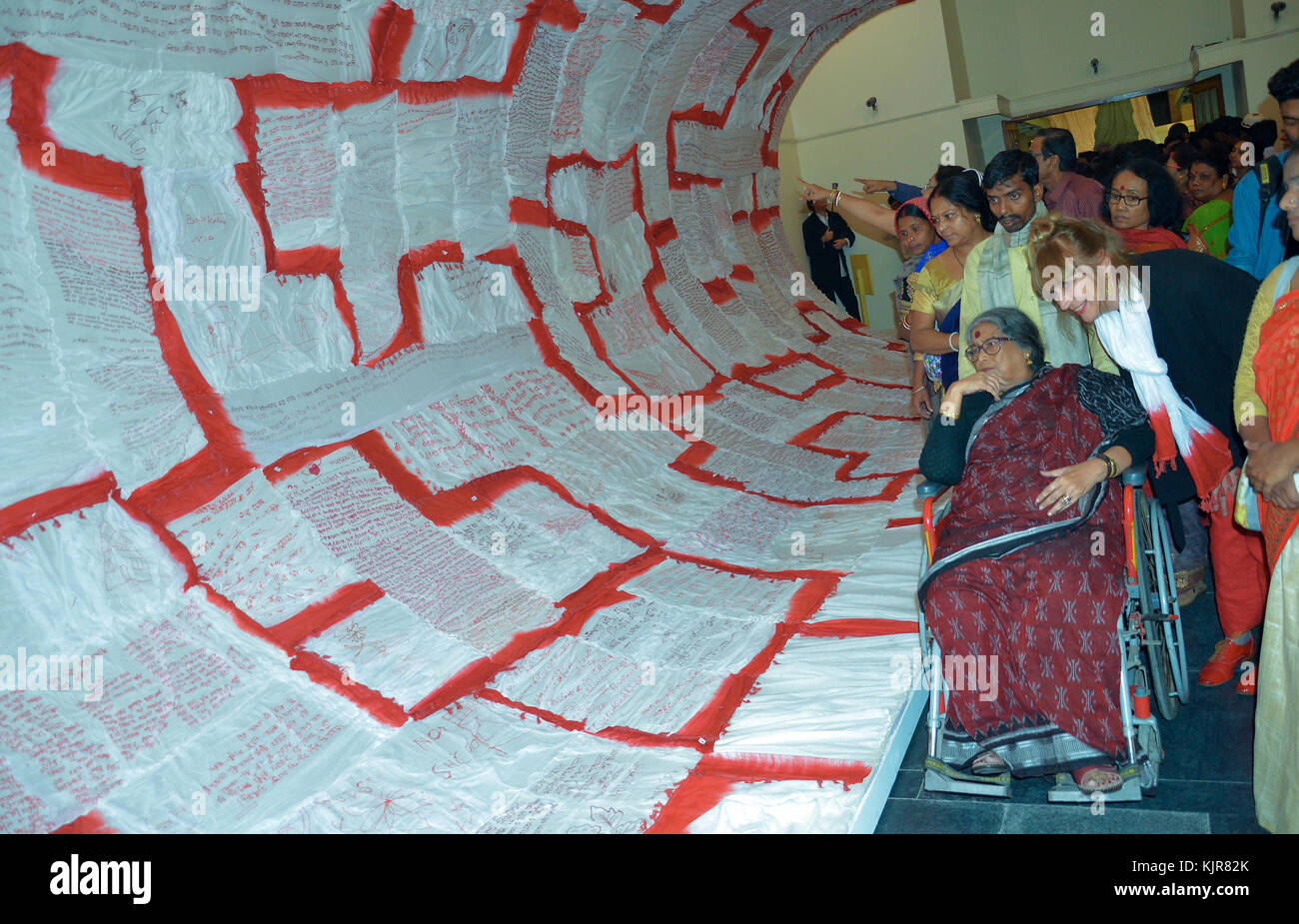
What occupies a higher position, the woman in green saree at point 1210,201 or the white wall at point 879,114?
the white wall at point 879,114

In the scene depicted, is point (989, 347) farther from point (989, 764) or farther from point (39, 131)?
point (39, 131)

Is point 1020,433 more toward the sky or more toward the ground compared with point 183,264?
more toward the ground

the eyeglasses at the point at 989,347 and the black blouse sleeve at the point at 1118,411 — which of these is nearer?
the black blouse sleeve at the point at 1118,411

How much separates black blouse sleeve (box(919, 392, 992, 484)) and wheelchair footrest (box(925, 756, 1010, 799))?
649mm

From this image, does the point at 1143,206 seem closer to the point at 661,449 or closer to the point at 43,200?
the point at 661,449

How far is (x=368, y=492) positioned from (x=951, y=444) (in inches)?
64.1

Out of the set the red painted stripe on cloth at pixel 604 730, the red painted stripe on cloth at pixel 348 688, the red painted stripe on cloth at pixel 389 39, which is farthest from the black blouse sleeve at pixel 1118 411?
the red painted stripe on cloth at pixel 389 39

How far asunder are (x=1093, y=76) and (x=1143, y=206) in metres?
7.21

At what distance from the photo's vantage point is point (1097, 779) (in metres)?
2.03

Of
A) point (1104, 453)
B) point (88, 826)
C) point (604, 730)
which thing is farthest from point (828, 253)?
point (88, 826)

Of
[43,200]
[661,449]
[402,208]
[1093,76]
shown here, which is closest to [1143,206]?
[661,449]

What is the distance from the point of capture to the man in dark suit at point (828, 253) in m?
8.18

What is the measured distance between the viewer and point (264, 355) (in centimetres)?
284

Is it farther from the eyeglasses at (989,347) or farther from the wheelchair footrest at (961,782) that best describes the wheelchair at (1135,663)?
the eyeglasses at (989,347)
